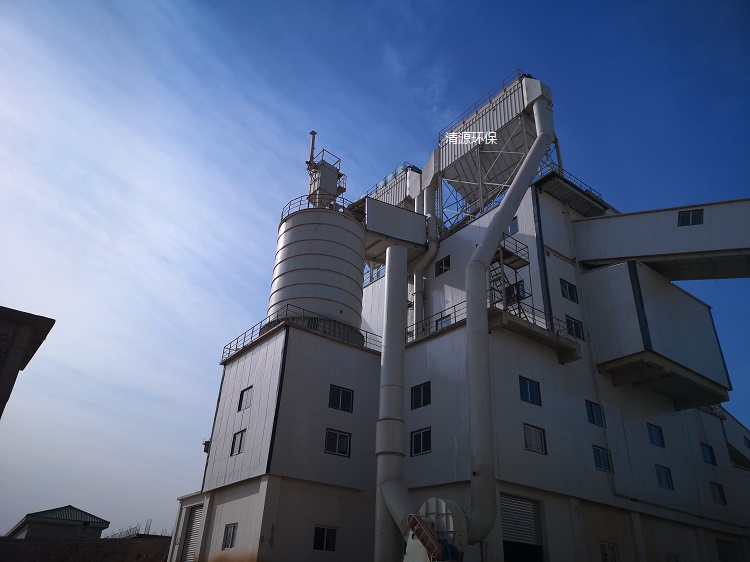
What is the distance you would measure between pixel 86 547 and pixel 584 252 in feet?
104

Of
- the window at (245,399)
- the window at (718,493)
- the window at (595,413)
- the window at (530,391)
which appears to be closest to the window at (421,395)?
the window at (530,391)

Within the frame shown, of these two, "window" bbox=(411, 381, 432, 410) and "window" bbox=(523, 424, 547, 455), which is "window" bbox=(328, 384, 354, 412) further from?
"window" bbox=(523, 424, 547, 455)

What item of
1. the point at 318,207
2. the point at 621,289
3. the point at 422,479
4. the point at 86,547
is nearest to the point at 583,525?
the point at 422,479

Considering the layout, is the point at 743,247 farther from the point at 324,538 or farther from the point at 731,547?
the point at 324,538

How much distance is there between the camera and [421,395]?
84.7ft

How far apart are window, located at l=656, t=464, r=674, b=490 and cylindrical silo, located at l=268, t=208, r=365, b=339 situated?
54.1 ft

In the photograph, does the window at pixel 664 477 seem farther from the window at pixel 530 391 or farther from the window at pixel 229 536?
the window at pixel 229 536

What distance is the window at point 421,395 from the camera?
25.4 m

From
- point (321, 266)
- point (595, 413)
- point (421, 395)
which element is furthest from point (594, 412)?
point (321, 266)

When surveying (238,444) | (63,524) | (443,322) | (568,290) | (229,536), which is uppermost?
(568,290)

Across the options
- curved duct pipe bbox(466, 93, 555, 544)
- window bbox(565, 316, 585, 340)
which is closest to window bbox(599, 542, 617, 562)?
curved duct pipe bbox(466, 93, 555, 544)

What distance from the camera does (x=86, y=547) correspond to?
31.2 meters

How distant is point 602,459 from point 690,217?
13039 millimetres

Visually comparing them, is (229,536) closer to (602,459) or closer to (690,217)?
(602,459)
